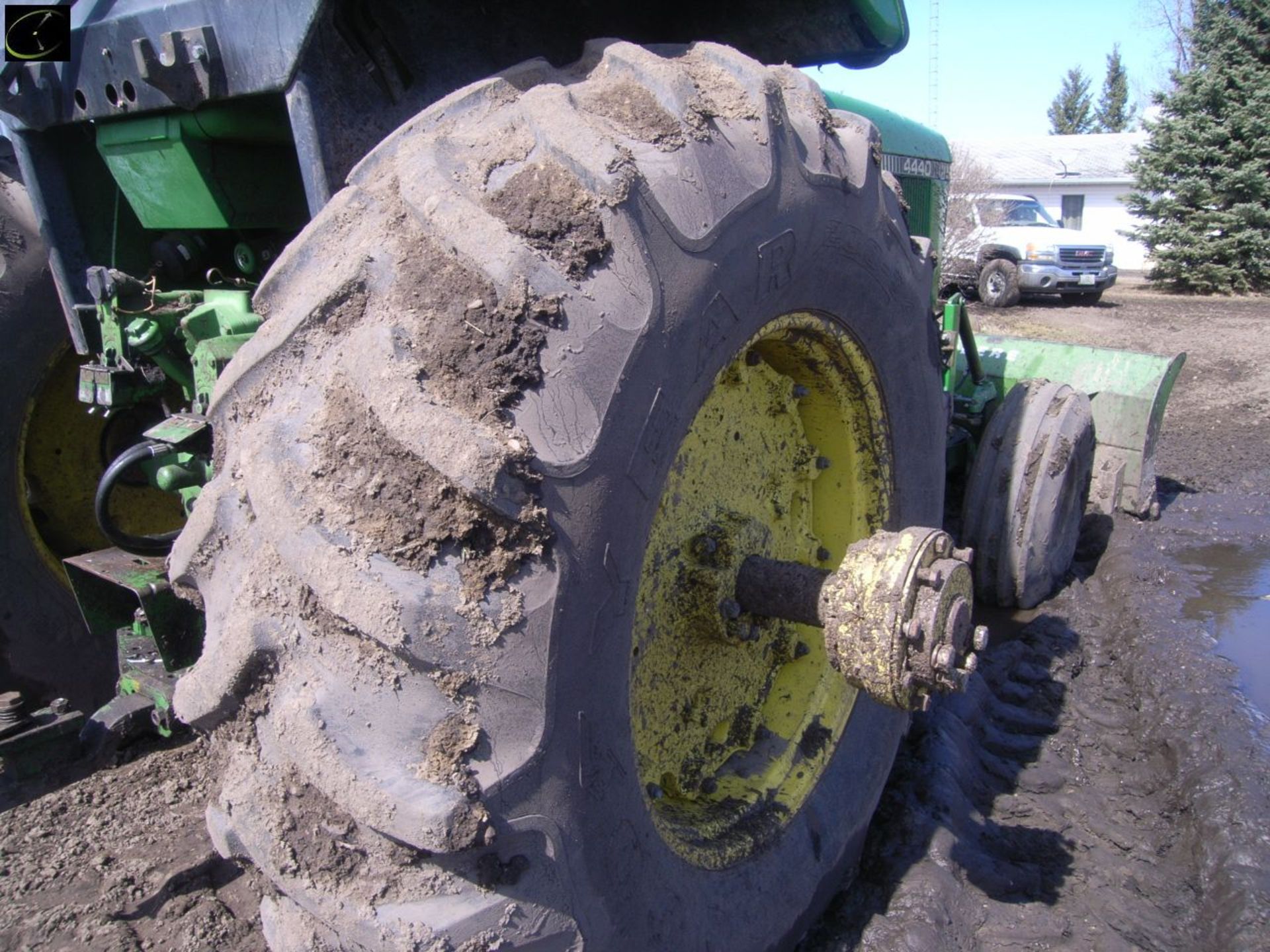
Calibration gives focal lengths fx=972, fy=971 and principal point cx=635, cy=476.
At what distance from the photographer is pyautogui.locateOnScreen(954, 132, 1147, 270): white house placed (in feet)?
97.9

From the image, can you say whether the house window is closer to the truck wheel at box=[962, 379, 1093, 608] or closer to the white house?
the white house

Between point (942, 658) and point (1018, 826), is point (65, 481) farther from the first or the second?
point (1018, 826)

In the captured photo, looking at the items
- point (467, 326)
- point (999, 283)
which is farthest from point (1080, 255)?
point (467, 326)

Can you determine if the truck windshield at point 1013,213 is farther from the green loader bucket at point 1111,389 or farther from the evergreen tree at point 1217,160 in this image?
the green loader bucket at point 1111,389

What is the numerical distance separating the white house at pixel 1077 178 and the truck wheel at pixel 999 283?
514 inches

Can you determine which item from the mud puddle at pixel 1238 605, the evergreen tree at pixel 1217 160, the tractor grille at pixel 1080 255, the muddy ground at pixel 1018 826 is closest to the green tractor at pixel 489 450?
the muddy ground at pixel 1018 826

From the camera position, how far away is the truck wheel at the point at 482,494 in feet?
4.03

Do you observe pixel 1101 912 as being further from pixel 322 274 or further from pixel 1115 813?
pixel 322 274

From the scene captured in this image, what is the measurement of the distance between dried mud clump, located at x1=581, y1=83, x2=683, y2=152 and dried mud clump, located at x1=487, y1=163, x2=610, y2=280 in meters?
0.17

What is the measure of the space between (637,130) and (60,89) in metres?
1.53

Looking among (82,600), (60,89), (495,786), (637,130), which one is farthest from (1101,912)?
(60,89)

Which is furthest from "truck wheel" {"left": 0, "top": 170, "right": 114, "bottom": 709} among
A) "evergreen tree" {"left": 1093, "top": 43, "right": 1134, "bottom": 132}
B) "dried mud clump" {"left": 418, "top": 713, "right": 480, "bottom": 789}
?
"evergreen tree" {"left": 1093, "top": 43, "right": 1134, "bottom": 132}

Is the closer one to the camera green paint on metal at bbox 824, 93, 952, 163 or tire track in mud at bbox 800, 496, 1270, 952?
tire track in mud at bbox 800, 496, 1270, 952

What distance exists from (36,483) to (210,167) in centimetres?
143
